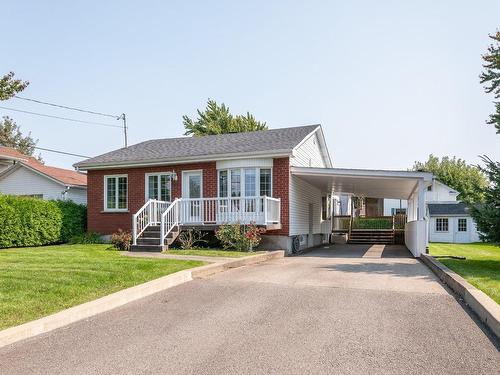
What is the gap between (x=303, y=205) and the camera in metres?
20.0

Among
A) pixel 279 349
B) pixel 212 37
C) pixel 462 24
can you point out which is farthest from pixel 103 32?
pixel 279 349

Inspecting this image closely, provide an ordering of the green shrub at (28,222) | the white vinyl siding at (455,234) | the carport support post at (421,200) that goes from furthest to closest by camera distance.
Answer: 1. the white vinyl siding at (455,234)
2. the green shrub at (28,222)
3. the carport support post at (421,200)

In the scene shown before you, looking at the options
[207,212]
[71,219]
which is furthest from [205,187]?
[71,219]

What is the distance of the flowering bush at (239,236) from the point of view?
15.1 metres

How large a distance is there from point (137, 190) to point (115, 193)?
1395 millimetres

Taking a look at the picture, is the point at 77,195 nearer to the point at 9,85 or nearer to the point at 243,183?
the point at 243,183

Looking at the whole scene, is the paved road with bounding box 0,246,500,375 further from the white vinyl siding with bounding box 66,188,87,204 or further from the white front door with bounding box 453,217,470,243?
the white front door with bounding box 453,217,470,243

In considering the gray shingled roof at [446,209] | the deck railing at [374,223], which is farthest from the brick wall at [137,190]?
the gray shingled roof at [446,209]

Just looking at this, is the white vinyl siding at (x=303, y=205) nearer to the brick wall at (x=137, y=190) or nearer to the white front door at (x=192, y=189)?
the brick wall at (x=137, y=190)

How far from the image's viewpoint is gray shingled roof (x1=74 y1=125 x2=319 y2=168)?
57.5 feet

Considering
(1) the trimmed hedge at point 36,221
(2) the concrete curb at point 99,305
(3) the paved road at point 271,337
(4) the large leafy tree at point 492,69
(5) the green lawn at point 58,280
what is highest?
(4) the large leafy tree at point 492,69

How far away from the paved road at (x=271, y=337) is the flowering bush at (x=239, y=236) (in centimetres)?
664

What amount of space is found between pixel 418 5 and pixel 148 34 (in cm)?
882

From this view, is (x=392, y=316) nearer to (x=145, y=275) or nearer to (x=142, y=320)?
(x=142, y=320)
